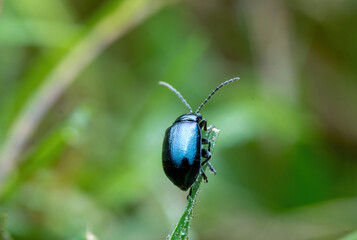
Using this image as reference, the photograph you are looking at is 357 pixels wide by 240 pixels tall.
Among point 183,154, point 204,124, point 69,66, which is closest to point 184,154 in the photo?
point 183,154

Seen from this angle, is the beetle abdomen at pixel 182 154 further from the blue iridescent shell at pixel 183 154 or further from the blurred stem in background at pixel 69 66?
the blurred stem in background at pixel 69 66

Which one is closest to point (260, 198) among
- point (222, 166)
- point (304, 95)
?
point (222, 166)

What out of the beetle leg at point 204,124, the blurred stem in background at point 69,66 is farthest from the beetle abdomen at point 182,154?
the blurred stem in background at point 69,66

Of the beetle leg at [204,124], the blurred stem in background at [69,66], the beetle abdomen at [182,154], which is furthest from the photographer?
the blurred stem in background at [69,66]

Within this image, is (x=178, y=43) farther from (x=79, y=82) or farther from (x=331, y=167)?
(x=331, y=167)

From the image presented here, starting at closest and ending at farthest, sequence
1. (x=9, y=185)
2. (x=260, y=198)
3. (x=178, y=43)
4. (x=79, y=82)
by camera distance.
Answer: (x=9, y=185)
(x=260, y=198)
(x=79, y=82)
(x=178, y=43)

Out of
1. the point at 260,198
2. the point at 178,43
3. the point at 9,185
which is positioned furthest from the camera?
the point at 178,43

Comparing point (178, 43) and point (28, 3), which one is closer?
point (28, 3)

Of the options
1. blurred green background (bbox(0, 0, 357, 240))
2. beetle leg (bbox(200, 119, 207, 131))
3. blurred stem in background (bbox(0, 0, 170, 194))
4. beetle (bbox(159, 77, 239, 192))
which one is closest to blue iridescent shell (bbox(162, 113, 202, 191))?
beetle (bbox(159, 77, 239, 192))
